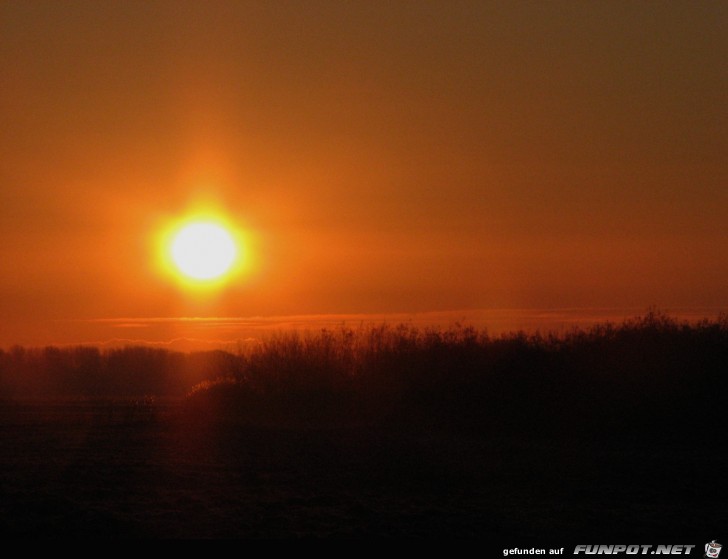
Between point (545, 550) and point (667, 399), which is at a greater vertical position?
point (545, 550)

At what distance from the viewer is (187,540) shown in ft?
41.4

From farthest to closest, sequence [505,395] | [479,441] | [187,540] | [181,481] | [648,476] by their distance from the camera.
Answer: [505,395]
[479,441]
[648,476]
[181,481]
[187,540]

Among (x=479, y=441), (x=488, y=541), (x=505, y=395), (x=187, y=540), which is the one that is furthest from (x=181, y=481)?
(x=505, y=395)

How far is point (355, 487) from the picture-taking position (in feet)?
59.6

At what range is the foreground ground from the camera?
46.9 ft

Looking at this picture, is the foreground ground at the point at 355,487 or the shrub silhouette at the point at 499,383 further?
the shrub silhouette at the point at 499,383

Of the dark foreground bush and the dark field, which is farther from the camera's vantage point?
the dark foreground bush

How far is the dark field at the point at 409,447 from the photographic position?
48.6 feet

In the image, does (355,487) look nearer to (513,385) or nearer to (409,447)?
(409,447)

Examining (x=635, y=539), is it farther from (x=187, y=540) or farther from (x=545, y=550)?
(x=187, y=540)

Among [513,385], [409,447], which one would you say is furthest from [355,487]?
[513,385]

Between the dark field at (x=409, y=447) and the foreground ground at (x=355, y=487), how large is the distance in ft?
0.21

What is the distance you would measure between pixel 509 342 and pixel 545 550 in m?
29.4

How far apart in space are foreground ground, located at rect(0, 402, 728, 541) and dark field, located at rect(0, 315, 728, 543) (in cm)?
6
